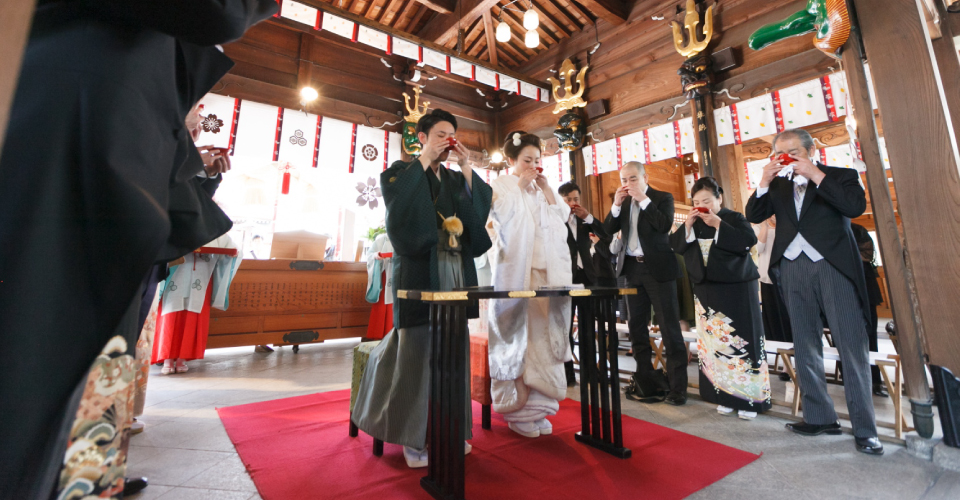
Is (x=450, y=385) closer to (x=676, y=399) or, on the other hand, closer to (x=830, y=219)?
(x=676, y=399)

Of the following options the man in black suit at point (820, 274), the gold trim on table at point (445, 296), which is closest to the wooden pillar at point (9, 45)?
the gold trim on table at point (445, 296)

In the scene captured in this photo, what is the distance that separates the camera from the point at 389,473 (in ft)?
5.81

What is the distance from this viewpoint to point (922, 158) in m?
2.07

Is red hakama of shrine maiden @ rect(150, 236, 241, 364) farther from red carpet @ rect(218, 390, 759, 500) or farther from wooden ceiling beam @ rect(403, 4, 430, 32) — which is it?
wooden ceiling beam @ rect(403, 4, 430, 32)

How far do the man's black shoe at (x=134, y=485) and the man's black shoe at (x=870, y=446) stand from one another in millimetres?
3314

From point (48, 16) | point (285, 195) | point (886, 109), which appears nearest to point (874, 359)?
point (886, 109)

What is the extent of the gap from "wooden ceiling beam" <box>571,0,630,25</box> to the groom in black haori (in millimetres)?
5301

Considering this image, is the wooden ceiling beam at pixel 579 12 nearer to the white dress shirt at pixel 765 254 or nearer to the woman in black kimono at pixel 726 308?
the white dress shirt at pixel 765 254

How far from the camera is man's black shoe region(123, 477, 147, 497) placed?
1525 mm

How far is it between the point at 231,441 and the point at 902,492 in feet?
10.0

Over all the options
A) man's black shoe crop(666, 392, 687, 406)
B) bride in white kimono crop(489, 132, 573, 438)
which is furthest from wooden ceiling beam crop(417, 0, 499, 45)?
man's black shoe crop(666, 392, 687, 406)

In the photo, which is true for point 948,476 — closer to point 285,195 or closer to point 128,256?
point 128,256

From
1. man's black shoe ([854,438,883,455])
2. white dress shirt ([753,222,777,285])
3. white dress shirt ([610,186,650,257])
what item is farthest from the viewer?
white dress shirt ([753,222,777,285])

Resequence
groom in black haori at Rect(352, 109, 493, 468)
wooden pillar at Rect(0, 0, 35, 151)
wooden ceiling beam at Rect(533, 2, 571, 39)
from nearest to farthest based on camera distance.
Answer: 1. wooden pillar at Rect(0, 0, 35, 151)
2. groom in black haori at Rect(352, 109, 493, 468)
3. wooden ceiling beam at Rect(533, 2, 571, 39)
